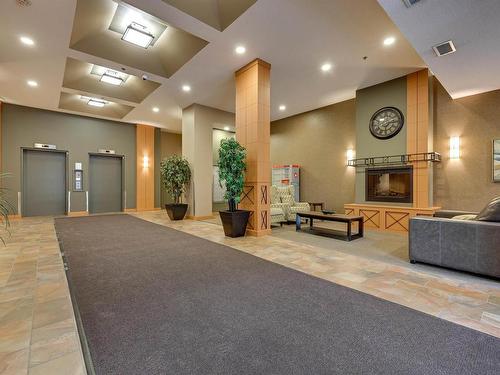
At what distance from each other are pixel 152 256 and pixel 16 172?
744 cm

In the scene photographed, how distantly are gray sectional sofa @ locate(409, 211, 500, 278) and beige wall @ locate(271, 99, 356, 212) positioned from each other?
4218 mm

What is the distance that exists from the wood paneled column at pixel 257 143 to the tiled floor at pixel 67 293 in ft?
3.37

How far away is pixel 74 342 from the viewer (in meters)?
1.57

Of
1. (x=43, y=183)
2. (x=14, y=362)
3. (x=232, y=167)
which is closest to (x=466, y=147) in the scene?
(x=232, y=167)

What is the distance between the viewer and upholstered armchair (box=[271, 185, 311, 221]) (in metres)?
6.38

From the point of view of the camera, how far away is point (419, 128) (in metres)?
5.39

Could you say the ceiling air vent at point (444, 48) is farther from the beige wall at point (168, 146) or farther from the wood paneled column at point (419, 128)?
the beige wall at point (168, 146)

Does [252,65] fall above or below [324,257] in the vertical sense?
above

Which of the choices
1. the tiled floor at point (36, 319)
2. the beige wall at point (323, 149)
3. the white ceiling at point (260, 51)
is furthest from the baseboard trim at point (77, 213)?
the beige wall at point (323, 149)

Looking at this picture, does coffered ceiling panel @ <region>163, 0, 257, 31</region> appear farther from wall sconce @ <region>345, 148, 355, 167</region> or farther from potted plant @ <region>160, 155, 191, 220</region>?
wall sconce @ <region>345, 148, 355, 167</region>

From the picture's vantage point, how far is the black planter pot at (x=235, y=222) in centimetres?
467

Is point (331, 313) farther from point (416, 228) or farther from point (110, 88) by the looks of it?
point (110, 88)

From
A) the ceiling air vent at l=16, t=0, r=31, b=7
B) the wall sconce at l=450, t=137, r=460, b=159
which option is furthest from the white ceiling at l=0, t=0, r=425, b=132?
the wall sconce at l=450, t=137, r=460, b=159

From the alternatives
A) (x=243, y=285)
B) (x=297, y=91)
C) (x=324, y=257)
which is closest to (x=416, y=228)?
(x=324, y=257)
